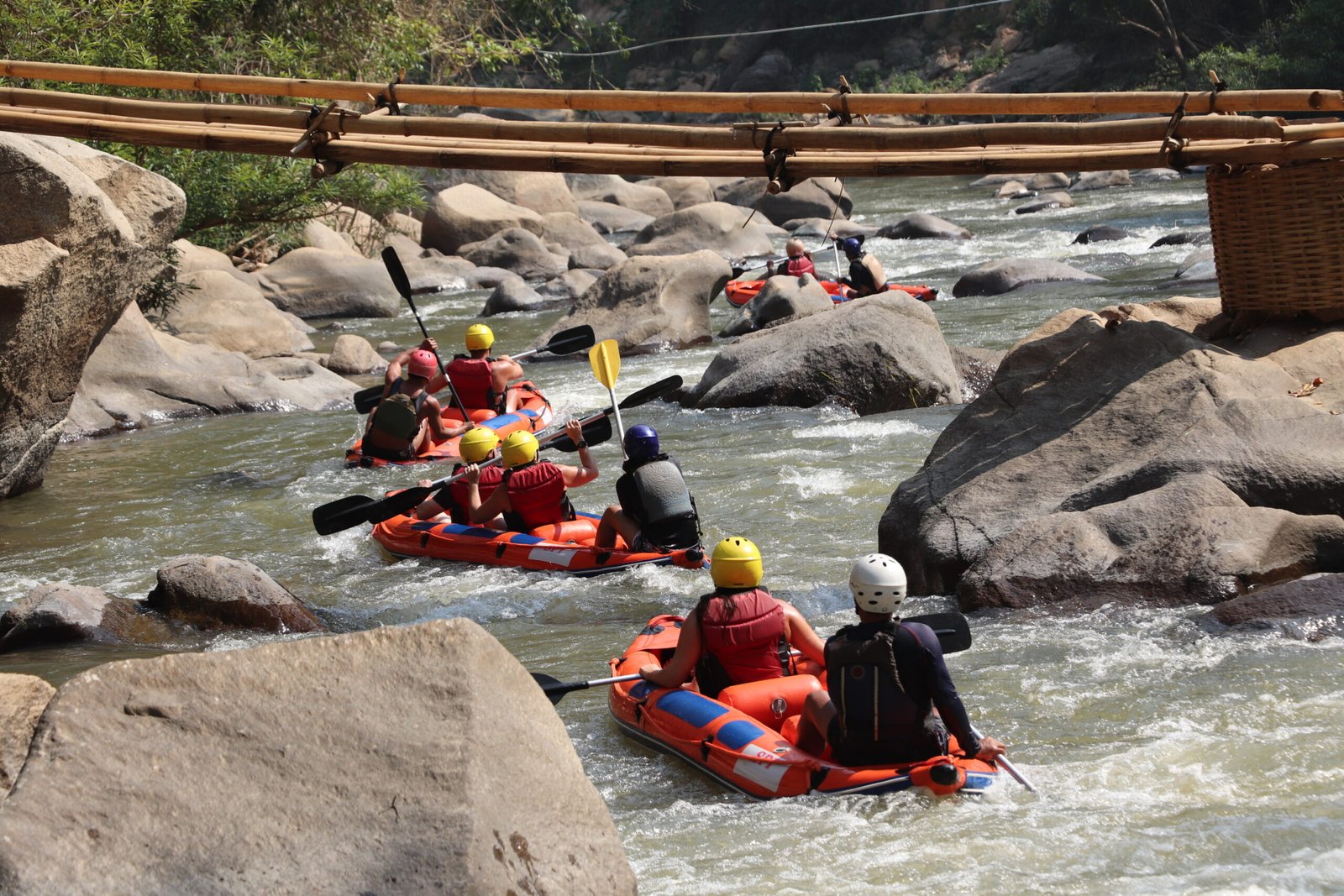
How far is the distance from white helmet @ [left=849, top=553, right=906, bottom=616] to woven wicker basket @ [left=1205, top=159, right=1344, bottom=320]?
3.97 metres

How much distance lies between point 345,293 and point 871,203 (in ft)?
45.7

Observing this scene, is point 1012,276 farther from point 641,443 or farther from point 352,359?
point 641,443

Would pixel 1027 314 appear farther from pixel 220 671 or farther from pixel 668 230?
pixel 220 671

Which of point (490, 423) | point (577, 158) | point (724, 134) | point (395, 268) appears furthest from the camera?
point (395, 268)

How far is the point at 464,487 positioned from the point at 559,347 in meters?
4.27

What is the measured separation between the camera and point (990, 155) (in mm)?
6594

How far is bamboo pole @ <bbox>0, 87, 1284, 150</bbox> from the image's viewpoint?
6.21 meters

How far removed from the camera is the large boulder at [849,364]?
12.6 meters

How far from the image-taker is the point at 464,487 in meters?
9.69

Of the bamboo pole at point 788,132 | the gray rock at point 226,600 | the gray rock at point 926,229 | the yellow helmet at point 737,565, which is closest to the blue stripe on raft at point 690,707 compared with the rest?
the yellow helmet at point 737,565

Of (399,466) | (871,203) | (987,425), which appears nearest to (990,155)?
(987,425)

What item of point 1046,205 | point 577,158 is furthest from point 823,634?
point 1046,205

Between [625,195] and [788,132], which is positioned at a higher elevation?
[788,132]

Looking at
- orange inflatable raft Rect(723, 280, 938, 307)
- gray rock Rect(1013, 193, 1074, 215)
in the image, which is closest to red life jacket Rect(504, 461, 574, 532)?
orange inflatable raft Rect(723, 280, 938, 307)
